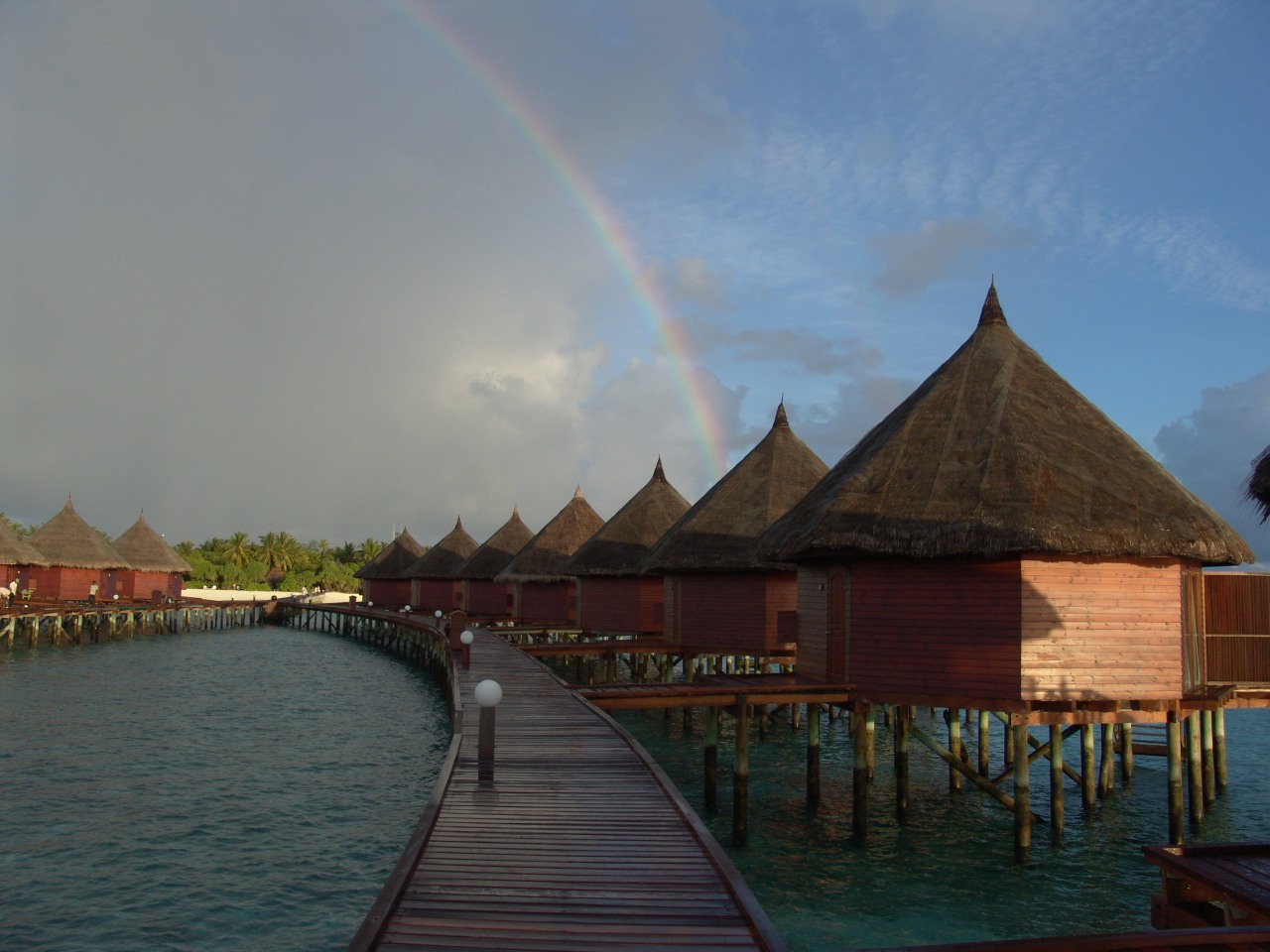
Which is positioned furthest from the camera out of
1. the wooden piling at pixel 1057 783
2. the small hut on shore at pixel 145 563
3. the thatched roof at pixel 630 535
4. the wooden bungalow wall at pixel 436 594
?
the small hut on shore at pixel 145 563

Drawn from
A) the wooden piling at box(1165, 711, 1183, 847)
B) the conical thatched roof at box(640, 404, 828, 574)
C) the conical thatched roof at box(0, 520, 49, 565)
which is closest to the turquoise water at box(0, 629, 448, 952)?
the conical thatched roof at box(640, 404, 828, 574)

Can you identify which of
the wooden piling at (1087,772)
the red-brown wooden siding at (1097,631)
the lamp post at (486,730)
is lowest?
the wooden piling at (1087,772)

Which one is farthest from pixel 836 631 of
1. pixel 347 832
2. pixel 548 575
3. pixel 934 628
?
pixel 548 575

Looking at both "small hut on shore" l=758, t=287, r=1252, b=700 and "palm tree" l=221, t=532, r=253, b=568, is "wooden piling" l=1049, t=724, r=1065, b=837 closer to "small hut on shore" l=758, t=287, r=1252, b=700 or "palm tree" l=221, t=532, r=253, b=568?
"small hut on shore" l=758, t=287, r=1252, b=700

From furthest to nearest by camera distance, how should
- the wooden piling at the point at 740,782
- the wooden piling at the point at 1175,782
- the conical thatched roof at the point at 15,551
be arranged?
1. the conical thatched roof at the point at 15,551
2. the wooden piling at the point at 1175,782
3. the wooden piling at the point at 740,782

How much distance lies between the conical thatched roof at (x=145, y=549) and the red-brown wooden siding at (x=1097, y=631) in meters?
57.6

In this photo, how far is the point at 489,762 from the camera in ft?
31.9

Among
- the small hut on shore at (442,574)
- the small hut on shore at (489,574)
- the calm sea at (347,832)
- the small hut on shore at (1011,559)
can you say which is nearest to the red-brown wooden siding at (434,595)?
the small hut on shore at (442,574)

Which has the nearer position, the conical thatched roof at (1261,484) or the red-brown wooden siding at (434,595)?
the conical thatched roof at (1261,484)

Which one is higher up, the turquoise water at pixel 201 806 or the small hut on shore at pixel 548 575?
the small hut on shore at pixel 548 575

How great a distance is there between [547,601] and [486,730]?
30.3 meters

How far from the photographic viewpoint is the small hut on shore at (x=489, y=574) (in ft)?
153

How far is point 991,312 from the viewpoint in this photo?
58.3 ft

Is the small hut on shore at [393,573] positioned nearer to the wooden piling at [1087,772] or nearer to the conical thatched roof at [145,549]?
the conical thatched roof at [145,549]
